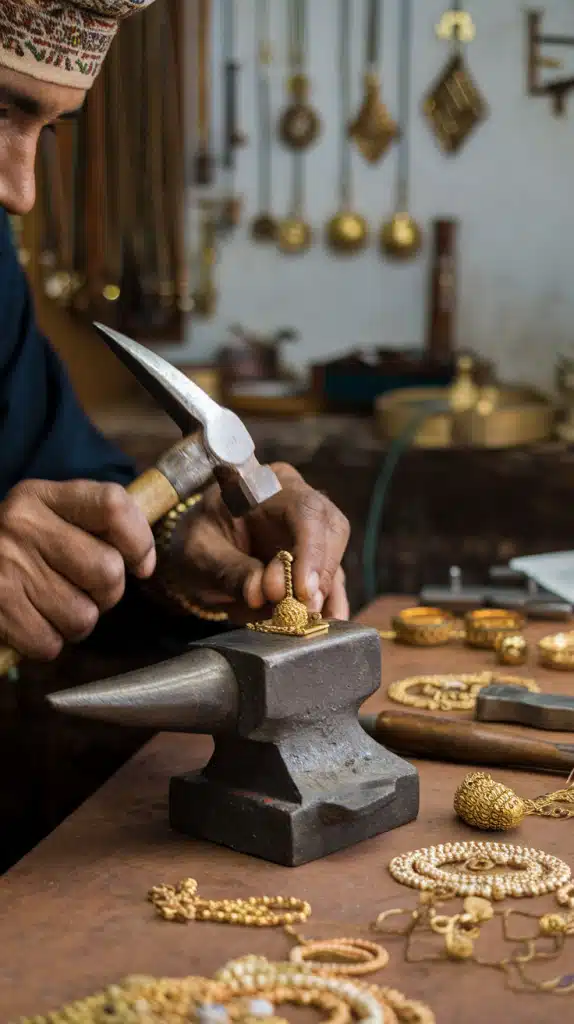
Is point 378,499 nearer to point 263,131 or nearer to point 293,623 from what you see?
point 293,623

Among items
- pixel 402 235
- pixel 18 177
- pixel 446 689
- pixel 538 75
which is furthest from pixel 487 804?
pixel 538 75

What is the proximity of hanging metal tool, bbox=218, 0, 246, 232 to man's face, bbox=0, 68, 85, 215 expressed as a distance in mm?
3596

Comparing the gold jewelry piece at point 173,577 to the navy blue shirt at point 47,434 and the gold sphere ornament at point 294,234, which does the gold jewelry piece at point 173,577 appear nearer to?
the navy blue shirt at point 47,434

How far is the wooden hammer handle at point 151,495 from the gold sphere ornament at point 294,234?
371cm

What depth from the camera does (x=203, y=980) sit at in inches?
32.2

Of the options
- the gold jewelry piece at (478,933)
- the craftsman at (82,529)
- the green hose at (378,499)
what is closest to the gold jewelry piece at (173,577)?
the craftsman at (82,529)

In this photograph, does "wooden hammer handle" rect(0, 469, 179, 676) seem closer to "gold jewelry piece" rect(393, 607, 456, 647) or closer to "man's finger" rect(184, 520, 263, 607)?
"man's finger" rect(184, 520, 263, 607)

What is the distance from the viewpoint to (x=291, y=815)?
1020 mm

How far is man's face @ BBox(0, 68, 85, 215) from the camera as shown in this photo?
1357 millimetres

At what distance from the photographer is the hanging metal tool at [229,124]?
15.9ft

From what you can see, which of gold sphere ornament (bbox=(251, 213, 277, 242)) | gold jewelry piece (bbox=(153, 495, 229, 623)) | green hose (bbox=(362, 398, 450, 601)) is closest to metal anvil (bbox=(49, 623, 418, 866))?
gold jewelry piece (bbox=(153, 495, 229, 623))

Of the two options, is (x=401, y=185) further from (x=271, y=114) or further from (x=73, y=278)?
(x=73, y=278)

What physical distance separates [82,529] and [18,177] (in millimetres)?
434

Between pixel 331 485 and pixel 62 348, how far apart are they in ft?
6.63
